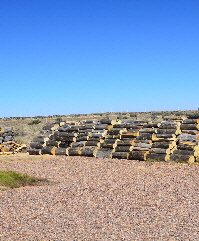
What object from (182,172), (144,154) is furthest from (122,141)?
(182,172)

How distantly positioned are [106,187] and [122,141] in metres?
8.33

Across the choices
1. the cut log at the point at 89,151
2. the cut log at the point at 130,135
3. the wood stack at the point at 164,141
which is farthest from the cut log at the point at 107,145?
the wood stack at the point at 164,141

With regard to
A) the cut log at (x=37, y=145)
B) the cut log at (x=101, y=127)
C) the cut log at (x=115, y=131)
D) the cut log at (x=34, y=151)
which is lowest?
the cut log at (x=34, y=151)

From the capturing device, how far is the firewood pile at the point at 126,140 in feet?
56.9

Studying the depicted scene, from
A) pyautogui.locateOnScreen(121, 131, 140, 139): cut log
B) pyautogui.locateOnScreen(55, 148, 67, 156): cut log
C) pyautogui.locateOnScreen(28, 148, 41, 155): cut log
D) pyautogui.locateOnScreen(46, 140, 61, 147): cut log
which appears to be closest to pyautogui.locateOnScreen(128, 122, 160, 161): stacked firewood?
pyautogui.locateOnScreen(121, 131, 140, 139): cut log

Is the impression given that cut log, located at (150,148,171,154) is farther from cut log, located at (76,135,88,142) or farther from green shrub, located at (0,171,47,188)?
green shrub, located at (0,171,47,188)

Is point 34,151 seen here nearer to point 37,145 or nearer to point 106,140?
point 37,145

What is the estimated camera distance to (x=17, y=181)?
1185 cm

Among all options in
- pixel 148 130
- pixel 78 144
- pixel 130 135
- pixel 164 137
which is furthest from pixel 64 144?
pixel 164 137

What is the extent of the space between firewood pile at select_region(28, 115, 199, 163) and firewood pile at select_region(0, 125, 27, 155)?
2.48 meters

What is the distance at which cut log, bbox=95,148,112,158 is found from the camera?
62.1 ft

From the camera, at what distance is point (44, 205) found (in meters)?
8.83

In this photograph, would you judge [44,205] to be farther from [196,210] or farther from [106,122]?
[106,122]

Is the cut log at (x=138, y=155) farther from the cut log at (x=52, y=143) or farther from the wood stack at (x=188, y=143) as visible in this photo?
the cut log at (x=52, y=143)
